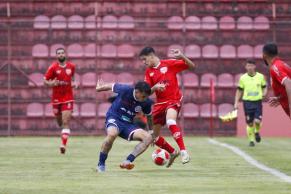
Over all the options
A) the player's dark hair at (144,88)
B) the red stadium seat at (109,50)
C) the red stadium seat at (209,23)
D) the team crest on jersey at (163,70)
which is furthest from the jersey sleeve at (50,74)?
the red stadium seat at (209,23)

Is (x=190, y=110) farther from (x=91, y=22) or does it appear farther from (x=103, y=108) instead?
(x=91, y=22)

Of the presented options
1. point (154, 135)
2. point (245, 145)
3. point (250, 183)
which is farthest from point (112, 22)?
point (250, 183)

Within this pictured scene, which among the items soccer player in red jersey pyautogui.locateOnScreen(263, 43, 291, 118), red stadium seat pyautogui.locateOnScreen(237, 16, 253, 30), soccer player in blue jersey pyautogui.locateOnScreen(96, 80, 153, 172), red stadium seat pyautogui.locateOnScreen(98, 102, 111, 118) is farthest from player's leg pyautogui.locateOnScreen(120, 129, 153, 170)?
red stadium seat pyautogui.locateOnScreen(237, 16, 253, 30)

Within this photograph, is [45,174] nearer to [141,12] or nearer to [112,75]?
[112,75]

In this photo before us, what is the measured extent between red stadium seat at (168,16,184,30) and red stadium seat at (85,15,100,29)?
2.71 metres

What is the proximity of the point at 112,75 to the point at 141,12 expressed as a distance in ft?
9.88

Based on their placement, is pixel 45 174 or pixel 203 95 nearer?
pixel 45 174

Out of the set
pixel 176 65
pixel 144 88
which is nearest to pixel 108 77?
pixel 176 65

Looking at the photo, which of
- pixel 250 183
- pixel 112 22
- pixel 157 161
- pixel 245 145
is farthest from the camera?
pixel 112 22

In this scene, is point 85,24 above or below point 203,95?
above

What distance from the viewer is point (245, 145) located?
2333 centimetres

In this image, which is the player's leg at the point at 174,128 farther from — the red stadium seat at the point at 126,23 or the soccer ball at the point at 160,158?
the red stadium seat at the point at 126,23

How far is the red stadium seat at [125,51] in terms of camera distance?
30969 mm

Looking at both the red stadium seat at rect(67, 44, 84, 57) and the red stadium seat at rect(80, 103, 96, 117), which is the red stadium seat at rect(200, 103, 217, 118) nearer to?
the red stadium seat at rect(80, 103, 96, 117)
